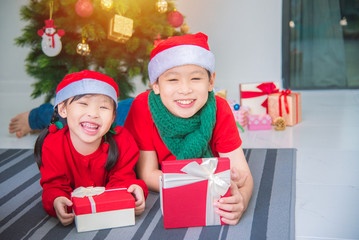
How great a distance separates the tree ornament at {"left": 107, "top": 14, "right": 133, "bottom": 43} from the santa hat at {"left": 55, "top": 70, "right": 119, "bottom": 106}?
40.6 inches

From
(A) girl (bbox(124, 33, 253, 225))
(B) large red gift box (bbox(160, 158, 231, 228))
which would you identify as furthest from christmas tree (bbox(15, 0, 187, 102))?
(B) large red gift box (bbox(160, 158, 231, 228))

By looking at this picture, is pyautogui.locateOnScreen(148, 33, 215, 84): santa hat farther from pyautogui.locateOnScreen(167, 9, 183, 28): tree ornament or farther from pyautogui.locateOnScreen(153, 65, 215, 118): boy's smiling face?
pyautogui.locateOnScreen(167, 9, 183, 28): tree ornament

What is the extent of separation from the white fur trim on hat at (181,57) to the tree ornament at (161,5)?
1.30 metres

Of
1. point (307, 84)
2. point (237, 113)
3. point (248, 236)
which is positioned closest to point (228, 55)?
point (307, 84)

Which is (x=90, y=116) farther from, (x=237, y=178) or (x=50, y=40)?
(x=50, y=40)

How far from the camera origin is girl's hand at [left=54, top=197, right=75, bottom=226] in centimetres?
130

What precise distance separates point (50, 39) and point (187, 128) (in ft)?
4.37

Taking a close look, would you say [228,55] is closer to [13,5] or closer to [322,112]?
[322,112]

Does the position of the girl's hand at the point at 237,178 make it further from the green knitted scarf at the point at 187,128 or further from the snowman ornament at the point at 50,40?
the snowman ornament at the point at 50,40

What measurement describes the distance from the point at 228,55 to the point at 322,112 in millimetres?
1212

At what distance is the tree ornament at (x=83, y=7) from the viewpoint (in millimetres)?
2350

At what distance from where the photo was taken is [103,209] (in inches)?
50.3

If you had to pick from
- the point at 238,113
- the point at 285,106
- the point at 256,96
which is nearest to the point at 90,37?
the point at 238,113

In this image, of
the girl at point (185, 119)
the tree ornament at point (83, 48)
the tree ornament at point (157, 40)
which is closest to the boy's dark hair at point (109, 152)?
the girl at point (185, 119)
